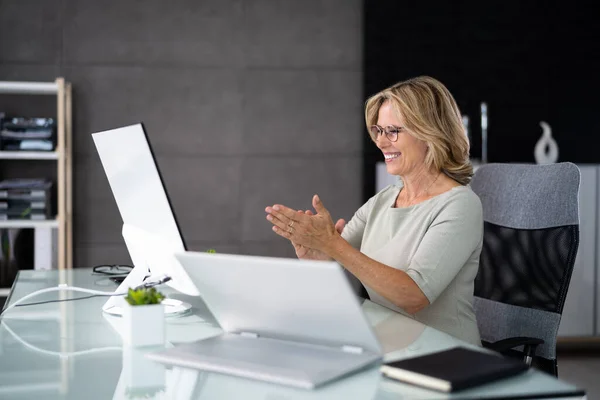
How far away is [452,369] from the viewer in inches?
48.2

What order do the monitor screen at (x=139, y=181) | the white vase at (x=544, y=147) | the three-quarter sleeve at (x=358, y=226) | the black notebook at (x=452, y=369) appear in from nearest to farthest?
the black notebook at (x=452, y=369) < the monitor screen at (x=139, y=181) < the three-quarter sleeve at (x=358, y=226) < the white vase at (x=544, y=147)

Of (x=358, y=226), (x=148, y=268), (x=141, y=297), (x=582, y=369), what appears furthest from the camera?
(x=582, y=369)

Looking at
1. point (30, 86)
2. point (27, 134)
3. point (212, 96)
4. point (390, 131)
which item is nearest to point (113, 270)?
point (390, 131)

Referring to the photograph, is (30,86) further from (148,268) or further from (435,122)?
(435,122)

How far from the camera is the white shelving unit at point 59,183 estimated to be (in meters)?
4.30

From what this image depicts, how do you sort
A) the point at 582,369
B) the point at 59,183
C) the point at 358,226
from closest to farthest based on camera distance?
the point at 358,226
the point at 582,369
the point at 59,183

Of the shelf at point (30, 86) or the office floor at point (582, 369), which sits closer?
the office floor at point (582, 369)

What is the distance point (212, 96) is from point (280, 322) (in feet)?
11.7

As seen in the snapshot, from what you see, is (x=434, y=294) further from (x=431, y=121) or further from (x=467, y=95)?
(x=467, y=95)

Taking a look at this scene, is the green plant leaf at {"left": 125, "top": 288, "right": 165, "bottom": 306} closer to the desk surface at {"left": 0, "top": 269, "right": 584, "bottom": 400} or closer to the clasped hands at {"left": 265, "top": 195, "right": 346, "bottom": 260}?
the desk surface at {"left": 0, "top": 269, "right": 584, "bottom": 400}

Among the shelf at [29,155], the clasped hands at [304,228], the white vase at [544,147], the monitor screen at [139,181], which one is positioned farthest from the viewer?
the white vase at [544,147]

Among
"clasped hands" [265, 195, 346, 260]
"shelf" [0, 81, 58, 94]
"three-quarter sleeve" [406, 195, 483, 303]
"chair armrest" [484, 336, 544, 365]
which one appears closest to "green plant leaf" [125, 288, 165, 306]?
"clasped hands" [265, 195, 346, 260]

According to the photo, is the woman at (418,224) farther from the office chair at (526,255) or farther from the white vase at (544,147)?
the white vase at (544,147)

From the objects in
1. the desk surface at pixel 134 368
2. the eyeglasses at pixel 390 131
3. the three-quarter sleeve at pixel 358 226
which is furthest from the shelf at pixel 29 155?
the eyeglasses at pixel 390 131
